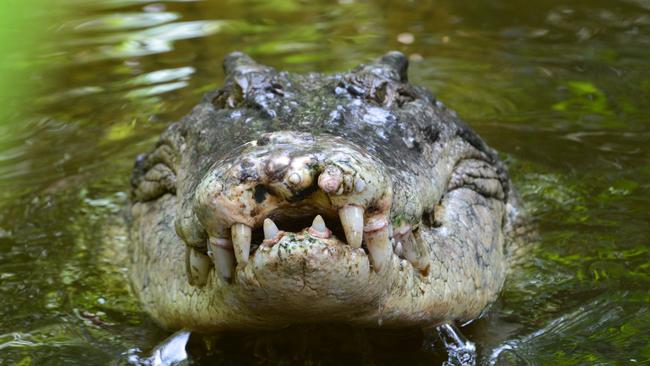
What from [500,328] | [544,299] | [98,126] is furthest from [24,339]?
[98,126]

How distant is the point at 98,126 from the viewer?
6.59 metres

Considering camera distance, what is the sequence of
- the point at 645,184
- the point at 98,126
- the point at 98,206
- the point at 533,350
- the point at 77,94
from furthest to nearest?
the point at 77,94 → the point at 98,126 → the point at 98,206 → the point at 645,184 → the point at 533,350

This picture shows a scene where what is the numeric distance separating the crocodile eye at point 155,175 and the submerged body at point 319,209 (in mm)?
11

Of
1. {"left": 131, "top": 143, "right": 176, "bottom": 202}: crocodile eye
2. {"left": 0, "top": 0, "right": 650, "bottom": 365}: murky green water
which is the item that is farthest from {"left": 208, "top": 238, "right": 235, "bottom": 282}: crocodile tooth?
{"left": 131, "top": 143, "right": 176, "bottom": 202}: crocodile eye

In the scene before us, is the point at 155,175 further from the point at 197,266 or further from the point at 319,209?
the point at 319,209

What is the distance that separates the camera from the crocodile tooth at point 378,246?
2572mm

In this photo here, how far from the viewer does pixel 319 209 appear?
255cm

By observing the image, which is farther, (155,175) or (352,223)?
(155,175)

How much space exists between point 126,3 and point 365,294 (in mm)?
7273

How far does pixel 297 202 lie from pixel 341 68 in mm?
4859

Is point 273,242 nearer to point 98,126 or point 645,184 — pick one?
point 645,184

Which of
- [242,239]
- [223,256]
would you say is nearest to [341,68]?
[223,256]

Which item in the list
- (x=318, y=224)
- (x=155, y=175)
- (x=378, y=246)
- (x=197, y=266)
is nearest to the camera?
(x=318, y=224)

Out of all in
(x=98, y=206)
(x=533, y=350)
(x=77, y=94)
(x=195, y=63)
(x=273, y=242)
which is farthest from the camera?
(x=195, y=63)
